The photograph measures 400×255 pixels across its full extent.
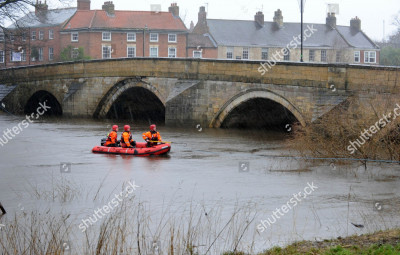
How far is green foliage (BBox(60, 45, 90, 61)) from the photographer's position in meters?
54.7

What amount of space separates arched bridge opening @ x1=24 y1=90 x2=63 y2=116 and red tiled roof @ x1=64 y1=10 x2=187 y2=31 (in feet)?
48.6

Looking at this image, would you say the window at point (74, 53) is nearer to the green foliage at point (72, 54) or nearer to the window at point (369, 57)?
the green foliage at point (72, 54)

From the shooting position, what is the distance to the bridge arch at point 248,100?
86.2 ft

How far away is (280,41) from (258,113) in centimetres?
2872

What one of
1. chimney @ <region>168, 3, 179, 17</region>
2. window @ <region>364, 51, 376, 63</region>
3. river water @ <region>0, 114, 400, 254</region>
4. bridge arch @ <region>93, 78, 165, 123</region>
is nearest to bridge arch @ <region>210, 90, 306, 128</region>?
river water @ <region>0, 114, 400, 254</region>

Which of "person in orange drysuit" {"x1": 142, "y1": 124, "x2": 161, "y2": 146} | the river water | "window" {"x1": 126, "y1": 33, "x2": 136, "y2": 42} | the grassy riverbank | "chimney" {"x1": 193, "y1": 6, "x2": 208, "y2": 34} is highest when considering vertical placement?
"chimney" {"x1": 193, "y1": 6, "x2": 208, "y2": 34}

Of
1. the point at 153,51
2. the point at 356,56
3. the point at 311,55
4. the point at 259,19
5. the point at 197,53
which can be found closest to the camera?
the point at 197,53

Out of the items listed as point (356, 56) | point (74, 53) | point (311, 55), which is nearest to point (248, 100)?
point (74, 53)

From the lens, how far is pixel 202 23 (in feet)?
193

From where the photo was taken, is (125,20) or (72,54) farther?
(125,20)

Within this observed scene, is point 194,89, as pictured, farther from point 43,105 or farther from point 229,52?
point 229,52

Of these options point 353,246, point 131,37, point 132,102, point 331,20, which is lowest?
point 353,246

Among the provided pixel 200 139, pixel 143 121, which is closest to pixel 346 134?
pixel 200 139

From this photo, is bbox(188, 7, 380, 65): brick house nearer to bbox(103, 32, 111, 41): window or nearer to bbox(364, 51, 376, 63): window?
bbox(364, 51, 376, 63): window
